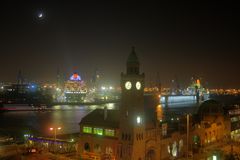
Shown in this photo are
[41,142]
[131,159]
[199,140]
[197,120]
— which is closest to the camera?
[131,159]

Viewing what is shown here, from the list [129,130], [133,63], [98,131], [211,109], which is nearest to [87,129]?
[98,131]

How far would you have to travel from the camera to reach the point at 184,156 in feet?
125

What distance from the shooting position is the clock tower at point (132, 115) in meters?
31.6

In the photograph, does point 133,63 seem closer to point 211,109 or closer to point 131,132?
point 131,132

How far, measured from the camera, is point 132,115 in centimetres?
3209

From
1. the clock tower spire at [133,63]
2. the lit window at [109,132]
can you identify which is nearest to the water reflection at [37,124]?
the lit window at [109,132]

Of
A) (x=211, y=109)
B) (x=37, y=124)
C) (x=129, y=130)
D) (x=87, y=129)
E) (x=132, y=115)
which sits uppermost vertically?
(x=132, y=115)

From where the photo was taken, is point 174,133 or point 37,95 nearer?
point 174,133

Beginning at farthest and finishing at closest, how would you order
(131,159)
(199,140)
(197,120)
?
1. (197,120)
2. (199,140)
3. (131,159)

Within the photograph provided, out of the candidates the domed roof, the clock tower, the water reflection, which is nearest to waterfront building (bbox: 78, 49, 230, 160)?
the clock tower

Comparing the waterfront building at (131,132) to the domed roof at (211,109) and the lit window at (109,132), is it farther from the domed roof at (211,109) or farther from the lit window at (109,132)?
the domed roof at (211,109)

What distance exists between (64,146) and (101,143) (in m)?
5.69

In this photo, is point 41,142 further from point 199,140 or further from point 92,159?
point 199,140

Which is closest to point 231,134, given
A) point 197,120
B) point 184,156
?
point 197,120
